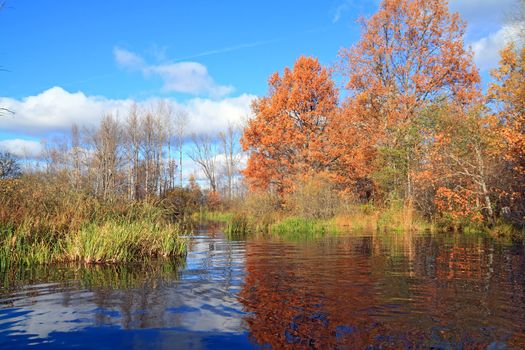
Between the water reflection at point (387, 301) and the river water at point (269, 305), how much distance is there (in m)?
0.02

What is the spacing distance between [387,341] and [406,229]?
57.6ft

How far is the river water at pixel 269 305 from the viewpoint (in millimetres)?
4262

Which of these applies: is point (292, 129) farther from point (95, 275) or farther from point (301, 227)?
point (95, 275)

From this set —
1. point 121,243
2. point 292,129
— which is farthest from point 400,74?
point 121,243

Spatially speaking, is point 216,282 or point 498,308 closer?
point 498,308

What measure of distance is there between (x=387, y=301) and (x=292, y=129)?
23.7 m

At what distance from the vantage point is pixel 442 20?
26625mm

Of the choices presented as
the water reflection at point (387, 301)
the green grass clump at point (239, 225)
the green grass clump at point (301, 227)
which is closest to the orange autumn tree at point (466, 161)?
the green grass clump at point (301, 227)

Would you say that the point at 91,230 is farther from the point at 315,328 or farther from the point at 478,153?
the point at 478,153

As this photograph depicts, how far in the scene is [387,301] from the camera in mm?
5711

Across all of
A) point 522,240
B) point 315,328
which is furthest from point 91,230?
point 522,240

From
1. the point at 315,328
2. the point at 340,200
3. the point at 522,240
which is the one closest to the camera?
the point at 315,328

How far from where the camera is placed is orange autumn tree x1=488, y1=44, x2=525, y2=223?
1532 centimetres

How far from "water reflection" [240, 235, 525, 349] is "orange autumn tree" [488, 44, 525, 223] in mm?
6526
